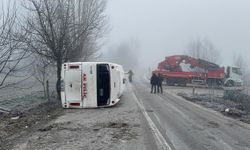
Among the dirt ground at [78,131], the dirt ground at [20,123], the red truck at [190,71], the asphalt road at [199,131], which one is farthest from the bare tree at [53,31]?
the red truck at [190,71]

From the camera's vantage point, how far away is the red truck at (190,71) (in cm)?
4472

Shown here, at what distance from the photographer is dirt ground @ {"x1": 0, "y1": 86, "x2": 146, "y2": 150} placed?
11023 millimetres

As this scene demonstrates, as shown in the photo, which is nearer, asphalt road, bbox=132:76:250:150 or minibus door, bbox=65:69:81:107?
asphalt road, bbox=132:76:250:150

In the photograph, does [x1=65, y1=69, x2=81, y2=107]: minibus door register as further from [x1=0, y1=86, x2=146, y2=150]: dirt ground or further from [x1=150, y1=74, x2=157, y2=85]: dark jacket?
[x1=150, y1=74, x2=157, y2=85]: dark jacket

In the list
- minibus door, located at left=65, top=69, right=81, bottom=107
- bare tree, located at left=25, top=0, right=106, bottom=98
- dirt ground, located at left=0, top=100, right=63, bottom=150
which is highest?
bare tree, located at left=25, top=0, right=106, bottom=98

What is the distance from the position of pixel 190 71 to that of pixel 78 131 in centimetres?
3370

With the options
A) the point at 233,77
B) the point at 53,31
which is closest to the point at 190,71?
the point at 233,77

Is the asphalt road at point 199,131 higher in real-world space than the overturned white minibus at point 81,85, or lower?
lower

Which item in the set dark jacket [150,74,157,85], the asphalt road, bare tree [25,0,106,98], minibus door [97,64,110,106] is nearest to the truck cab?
dark jacket [150,74,157,85]

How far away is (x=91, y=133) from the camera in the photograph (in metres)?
13.0

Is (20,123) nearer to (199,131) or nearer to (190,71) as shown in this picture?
(199,131)

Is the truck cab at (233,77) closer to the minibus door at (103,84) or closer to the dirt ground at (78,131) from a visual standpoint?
the minibus door at (103,84)

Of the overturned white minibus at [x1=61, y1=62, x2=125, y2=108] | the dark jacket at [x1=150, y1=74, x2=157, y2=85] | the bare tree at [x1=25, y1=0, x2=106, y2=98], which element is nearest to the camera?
the overturned white minibus at [x1=61, y1=62, x2=125, y2=108]

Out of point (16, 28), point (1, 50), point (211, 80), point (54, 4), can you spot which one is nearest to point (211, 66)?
point (211, 80)
